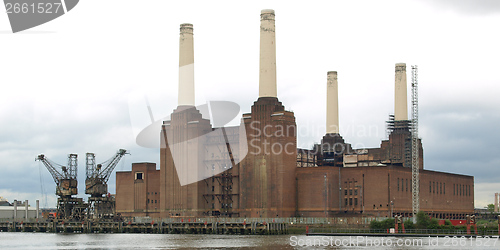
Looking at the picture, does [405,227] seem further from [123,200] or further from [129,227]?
[123,200]

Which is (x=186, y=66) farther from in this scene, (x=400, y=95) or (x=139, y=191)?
(x=400, y=95)

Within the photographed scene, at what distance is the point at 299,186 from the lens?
132875mm

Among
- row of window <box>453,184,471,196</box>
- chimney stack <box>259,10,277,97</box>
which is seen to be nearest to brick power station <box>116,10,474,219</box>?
chimney stack <box>259,10,277,97</box>

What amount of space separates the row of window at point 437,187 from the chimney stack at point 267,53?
3868 centimetres

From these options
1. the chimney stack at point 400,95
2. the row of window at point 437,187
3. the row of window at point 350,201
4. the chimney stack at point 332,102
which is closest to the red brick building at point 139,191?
the chimney stack at point 332,102

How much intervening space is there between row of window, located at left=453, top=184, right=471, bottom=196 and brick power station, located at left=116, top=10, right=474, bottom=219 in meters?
0.54

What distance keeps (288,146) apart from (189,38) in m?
27.7

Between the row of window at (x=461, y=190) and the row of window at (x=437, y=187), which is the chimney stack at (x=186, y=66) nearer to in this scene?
the row of window at (x=437, y=187)

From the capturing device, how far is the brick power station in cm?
12938

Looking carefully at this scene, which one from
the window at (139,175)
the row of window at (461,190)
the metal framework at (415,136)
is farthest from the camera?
the row of window at (461,190)

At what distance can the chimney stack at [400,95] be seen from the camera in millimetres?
146875

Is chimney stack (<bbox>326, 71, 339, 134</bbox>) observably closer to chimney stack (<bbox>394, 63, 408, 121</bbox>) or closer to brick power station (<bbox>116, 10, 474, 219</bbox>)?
brick power station (<bbox>116, 10, 474, 219</bbox>)

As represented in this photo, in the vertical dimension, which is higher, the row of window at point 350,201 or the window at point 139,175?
the window at point 139,175

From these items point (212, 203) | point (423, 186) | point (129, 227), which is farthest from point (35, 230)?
point (423, 186)
